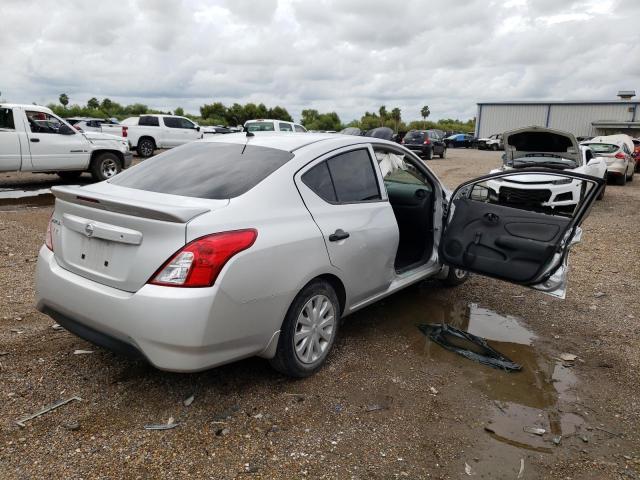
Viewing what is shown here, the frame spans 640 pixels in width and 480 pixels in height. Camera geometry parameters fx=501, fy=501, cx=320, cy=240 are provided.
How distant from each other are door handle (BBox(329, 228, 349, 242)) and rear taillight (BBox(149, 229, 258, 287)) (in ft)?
2.87

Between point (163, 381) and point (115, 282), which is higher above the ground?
point (115, 282)

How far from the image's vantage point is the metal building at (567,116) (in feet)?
130

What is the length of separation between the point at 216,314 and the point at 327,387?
3.51 feet

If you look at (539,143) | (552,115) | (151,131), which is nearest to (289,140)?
(539,143)

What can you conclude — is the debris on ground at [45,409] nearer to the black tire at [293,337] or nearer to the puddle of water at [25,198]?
the black tire at [293,337]

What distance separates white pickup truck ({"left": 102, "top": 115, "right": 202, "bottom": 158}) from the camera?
62.5 feet

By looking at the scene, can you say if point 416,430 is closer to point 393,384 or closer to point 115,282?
point 393,384

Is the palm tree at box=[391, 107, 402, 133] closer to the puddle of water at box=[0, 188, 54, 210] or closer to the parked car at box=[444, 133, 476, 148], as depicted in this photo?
the parked car at box=[444, 133, 476, 148]

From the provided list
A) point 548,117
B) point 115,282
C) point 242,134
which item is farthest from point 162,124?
point 548,117

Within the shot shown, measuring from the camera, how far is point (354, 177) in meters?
3.79

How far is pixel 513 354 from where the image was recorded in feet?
13.0

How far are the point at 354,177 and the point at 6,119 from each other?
930 centimetres

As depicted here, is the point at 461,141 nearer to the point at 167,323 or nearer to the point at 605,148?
the point at 605,148

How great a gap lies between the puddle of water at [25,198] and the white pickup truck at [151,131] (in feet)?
27.8
